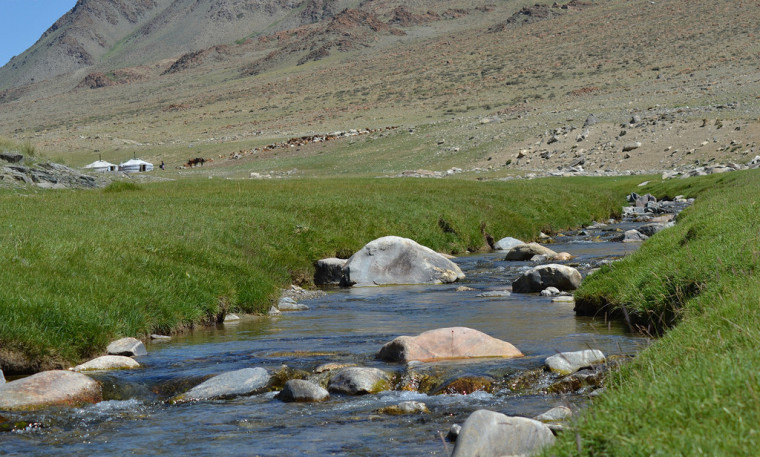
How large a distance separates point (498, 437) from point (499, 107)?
111m

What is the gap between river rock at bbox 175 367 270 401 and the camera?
10297 millimetres

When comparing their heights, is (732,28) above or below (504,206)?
above

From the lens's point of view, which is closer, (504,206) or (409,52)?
(504,206)

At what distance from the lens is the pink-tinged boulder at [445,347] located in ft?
38.1

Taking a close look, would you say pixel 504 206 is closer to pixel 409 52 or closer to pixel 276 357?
pixel 276 357

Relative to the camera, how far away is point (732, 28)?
126 m

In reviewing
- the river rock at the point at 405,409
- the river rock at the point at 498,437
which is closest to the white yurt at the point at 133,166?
the river rock at the point at 405,409

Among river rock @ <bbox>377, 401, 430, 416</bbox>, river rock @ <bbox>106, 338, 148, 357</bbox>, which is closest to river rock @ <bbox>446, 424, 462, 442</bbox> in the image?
river rock @ <bbox>377, 401, 430, 416</bbox>

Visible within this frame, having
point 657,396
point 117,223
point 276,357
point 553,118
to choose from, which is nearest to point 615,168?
point 553,118

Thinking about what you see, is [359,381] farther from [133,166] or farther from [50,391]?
[133,166]

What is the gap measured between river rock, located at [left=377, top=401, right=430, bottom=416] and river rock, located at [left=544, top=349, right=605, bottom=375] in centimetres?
198

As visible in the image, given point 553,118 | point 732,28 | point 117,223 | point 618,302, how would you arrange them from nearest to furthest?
point 618,302 < point 117,223 < point 553,118 < point 732,28

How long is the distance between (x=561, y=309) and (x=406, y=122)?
315ft

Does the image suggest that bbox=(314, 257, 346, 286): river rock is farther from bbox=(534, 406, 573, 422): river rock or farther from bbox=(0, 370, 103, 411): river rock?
bbox=(534, 406, 573, 422): river rock
